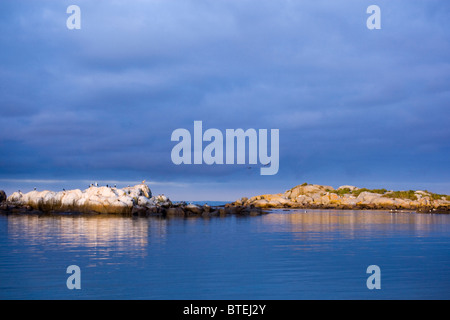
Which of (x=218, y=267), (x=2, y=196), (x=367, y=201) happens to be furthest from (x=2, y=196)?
(x=367, y=201)

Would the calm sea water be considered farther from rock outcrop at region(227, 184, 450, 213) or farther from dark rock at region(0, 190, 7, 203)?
rock outcrop at region(227, 184, 450, 213)

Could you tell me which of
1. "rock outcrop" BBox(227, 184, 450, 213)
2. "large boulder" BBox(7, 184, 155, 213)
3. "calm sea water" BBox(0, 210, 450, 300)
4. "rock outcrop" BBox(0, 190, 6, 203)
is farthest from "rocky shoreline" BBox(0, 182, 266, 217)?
"rock outcrop" BBox(227, 184, 450, 213)

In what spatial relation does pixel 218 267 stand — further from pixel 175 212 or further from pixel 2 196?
pixel 2 196

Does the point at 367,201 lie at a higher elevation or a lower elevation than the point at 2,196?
lower

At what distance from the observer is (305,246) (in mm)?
37094

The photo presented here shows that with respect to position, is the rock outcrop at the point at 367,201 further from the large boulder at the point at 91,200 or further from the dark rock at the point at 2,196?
the dark rock at the point at 2,196

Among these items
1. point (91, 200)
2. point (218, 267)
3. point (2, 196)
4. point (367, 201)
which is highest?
point (2, 196)

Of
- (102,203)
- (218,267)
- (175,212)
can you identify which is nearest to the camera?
(218,267)

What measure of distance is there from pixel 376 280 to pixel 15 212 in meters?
81.1

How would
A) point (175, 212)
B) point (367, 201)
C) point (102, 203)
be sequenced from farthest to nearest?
1. point (367, 201)
2. point (175, 212)
3. point (102, 203)

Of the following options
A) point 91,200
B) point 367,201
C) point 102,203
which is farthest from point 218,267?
point 367,201

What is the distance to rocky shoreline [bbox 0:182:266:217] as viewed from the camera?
274 ft

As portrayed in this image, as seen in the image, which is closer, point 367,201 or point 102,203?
point 102,203

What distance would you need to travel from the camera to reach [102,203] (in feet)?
274
